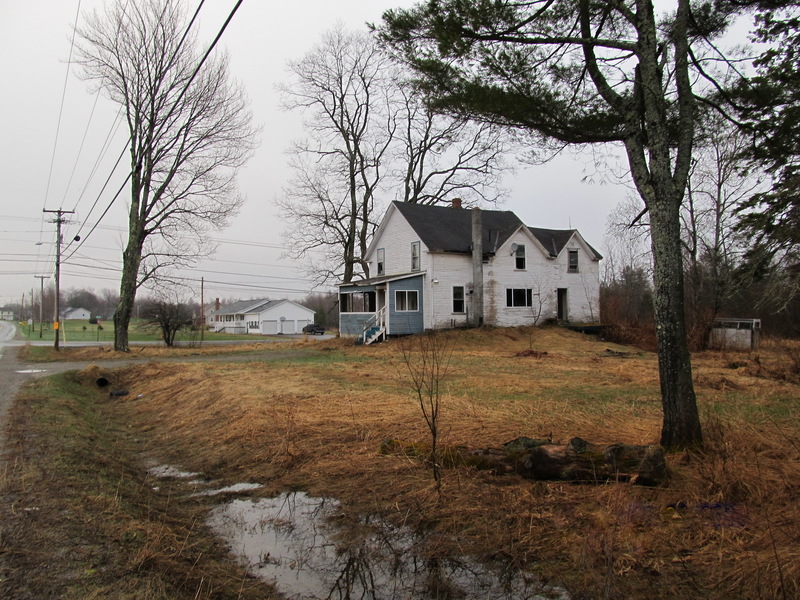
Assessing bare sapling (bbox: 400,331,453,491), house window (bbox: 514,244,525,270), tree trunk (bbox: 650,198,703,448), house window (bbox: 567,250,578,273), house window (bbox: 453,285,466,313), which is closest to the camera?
bare sapling (bbox: 400,331,453,491)

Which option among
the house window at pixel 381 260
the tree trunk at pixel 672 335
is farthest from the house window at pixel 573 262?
the tree trunk at pixel 672 335

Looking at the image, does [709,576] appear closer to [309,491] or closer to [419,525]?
[419,525]

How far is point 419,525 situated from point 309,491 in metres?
1.59

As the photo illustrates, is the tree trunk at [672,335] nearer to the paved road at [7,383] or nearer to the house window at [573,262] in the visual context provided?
the paved road at [7,383]

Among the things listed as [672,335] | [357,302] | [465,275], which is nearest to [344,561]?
[672,335]

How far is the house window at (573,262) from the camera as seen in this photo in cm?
3284

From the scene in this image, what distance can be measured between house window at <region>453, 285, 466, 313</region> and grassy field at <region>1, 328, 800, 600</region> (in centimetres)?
1610

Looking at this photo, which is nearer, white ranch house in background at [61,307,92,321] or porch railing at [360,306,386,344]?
porch railing at [360,306,386,344]

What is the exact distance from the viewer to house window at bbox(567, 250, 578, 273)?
1293 inches

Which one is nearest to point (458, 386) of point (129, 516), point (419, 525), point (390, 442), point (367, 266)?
point (390, 442)

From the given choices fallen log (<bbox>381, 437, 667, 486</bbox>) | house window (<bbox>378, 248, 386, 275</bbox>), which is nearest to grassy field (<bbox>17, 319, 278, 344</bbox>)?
house window (<bbox>378, 248, 386, 275</bbox>)

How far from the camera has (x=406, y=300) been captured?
2933cm

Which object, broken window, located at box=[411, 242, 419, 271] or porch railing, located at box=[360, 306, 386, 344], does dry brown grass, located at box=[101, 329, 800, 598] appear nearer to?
porch railing, located at box=[360, 306, 386, 344]

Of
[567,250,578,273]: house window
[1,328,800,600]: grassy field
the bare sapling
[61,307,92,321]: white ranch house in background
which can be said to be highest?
[61,307,92,321]: white ranch house in background
